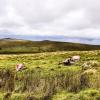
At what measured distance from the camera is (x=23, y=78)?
2800cm

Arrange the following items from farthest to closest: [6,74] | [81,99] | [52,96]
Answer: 1. [6,74]
2. [52,96]
3. [81,99]

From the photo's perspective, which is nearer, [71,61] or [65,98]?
[65,98]

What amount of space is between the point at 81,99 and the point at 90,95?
850 millimetres

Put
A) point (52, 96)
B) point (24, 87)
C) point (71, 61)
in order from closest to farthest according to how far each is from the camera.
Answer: point (52, 96) < point (24, 87) < point (71, 61)

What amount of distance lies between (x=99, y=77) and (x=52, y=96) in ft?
14.1

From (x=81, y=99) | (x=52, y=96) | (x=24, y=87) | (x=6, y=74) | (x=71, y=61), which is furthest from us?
(x=71, y=61)

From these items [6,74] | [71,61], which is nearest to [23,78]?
[6,74]

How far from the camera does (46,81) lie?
80.5 ft

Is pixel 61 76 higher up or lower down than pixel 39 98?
higher up

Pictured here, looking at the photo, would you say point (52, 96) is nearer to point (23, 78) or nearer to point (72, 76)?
point (72, 76)

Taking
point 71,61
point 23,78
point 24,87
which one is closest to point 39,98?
point 24,87

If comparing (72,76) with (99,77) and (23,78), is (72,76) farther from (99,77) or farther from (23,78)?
(23,78)

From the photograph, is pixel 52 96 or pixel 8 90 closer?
pixel 52 96

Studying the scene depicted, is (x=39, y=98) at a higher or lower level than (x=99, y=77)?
lower
